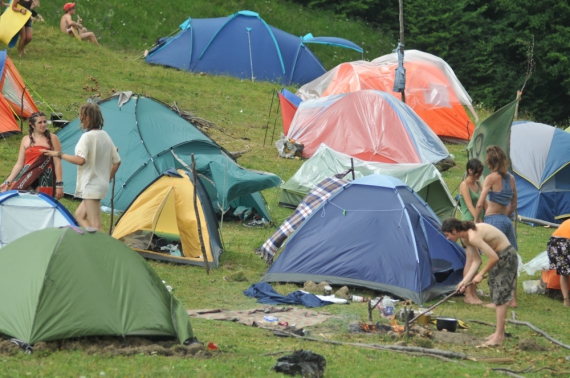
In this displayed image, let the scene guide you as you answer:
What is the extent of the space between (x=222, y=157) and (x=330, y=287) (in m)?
4.40

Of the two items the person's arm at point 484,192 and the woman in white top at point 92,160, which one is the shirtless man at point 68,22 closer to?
the woman in white top at point 92,160

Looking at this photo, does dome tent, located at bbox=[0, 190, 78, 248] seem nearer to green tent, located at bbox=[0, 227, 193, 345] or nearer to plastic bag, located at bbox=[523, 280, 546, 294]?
green tent, located at bbox=[0, 227, 193, 345]

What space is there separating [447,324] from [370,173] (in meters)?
5.84

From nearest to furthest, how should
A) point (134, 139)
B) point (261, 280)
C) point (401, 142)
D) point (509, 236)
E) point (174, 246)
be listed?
point (509, 236) → point (261, 280) → point (174, 246) → point (134, 139) → point (401, 142)

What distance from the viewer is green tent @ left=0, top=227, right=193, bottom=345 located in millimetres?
6301

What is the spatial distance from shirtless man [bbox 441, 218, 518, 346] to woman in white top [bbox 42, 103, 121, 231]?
3.49 metres

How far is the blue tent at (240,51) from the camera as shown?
2339 cm

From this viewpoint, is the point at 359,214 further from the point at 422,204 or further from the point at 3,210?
the point at 3,210

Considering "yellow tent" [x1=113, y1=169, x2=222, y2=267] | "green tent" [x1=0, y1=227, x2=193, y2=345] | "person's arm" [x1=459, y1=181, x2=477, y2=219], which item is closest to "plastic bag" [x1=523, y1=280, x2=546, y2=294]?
"person's arm" [x1=459, y1=181, x2=477, y2=219]

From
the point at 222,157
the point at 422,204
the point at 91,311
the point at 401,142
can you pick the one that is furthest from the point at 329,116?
the point at 91,311

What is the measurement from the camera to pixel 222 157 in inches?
508

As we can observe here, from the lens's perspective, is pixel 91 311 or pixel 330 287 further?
pixel 330 287

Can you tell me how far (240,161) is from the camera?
16.1 meters

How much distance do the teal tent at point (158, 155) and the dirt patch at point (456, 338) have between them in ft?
15.8
